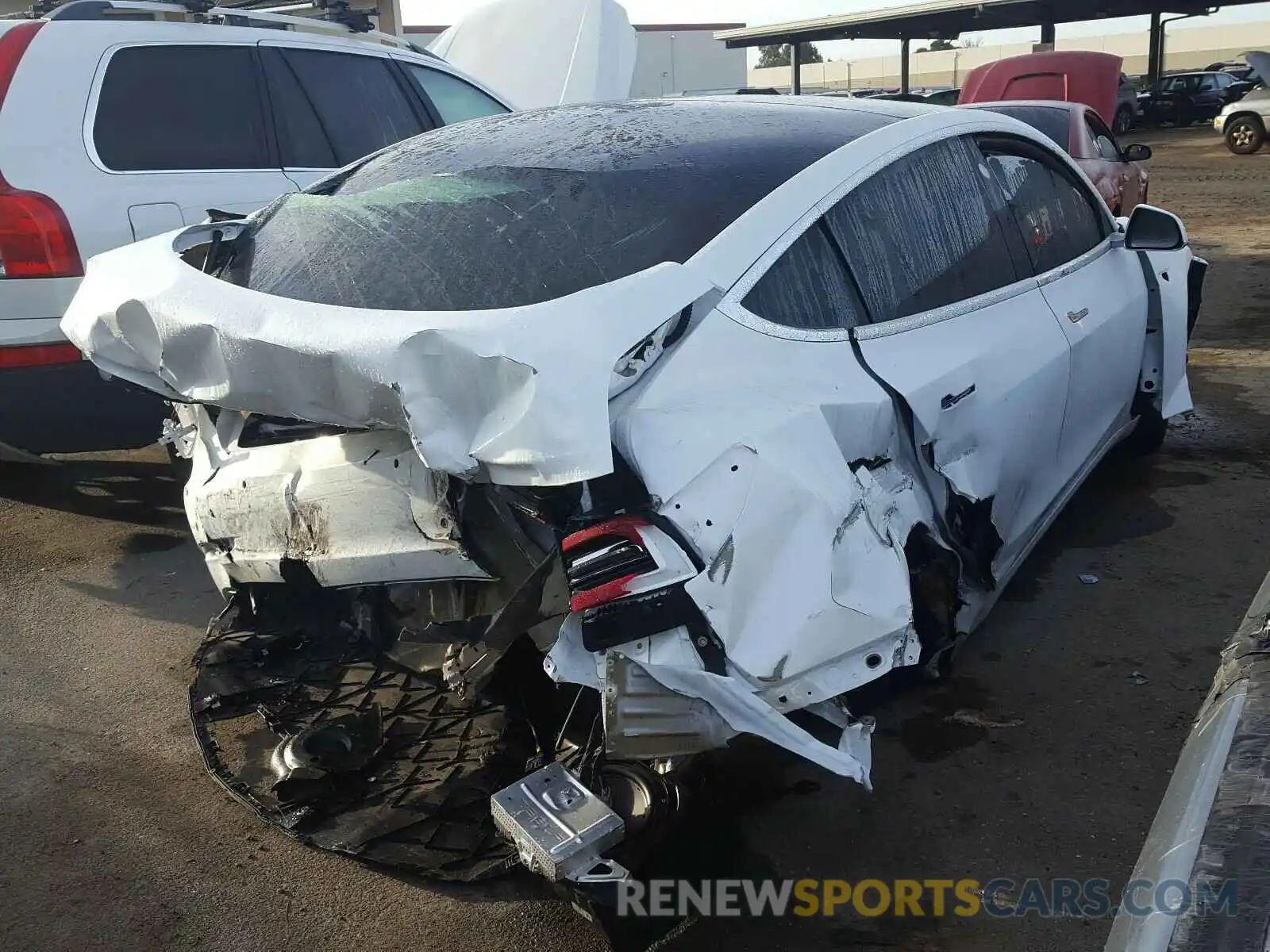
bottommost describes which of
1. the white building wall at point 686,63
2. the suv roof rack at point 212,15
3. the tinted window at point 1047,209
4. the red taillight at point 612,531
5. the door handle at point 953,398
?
the white building wall at point 686,63

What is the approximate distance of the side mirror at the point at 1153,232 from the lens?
4105 mm

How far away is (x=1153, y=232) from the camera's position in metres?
4.14

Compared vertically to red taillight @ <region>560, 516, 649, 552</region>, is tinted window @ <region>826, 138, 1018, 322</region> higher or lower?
higher

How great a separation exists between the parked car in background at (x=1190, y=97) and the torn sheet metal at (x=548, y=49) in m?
24.6

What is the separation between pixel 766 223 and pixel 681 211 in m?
0.22

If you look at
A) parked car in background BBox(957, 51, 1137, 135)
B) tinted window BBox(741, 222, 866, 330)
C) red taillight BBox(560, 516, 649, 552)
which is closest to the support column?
parked car in background BBox(957, 51, 1137, 135)

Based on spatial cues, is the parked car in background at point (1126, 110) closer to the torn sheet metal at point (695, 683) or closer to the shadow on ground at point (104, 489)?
the shadow on ground at point (104, 489)

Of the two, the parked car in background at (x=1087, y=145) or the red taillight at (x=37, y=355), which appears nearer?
the red taillight at (x=37, y=355)

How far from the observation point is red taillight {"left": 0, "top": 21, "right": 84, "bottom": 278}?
3.91m

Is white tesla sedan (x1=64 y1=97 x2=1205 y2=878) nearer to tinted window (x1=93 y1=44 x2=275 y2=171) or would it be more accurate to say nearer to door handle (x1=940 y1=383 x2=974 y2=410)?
door handle (x1=940 y1=383 x2=974 y2=410)

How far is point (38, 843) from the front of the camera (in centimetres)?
271

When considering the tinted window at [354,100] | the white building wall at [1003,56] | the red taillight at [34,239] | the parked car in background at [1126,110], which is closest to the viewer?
the red taillight at [34,239]

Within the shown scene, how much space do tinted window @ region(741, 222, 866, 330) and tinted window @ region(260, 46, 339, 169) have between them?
3149 mm

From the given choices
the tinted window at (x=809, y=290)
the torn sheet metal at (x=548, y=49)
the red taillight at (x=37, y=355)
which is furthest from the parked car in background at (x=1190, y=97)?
the red taillight at (x=37, y=355)
